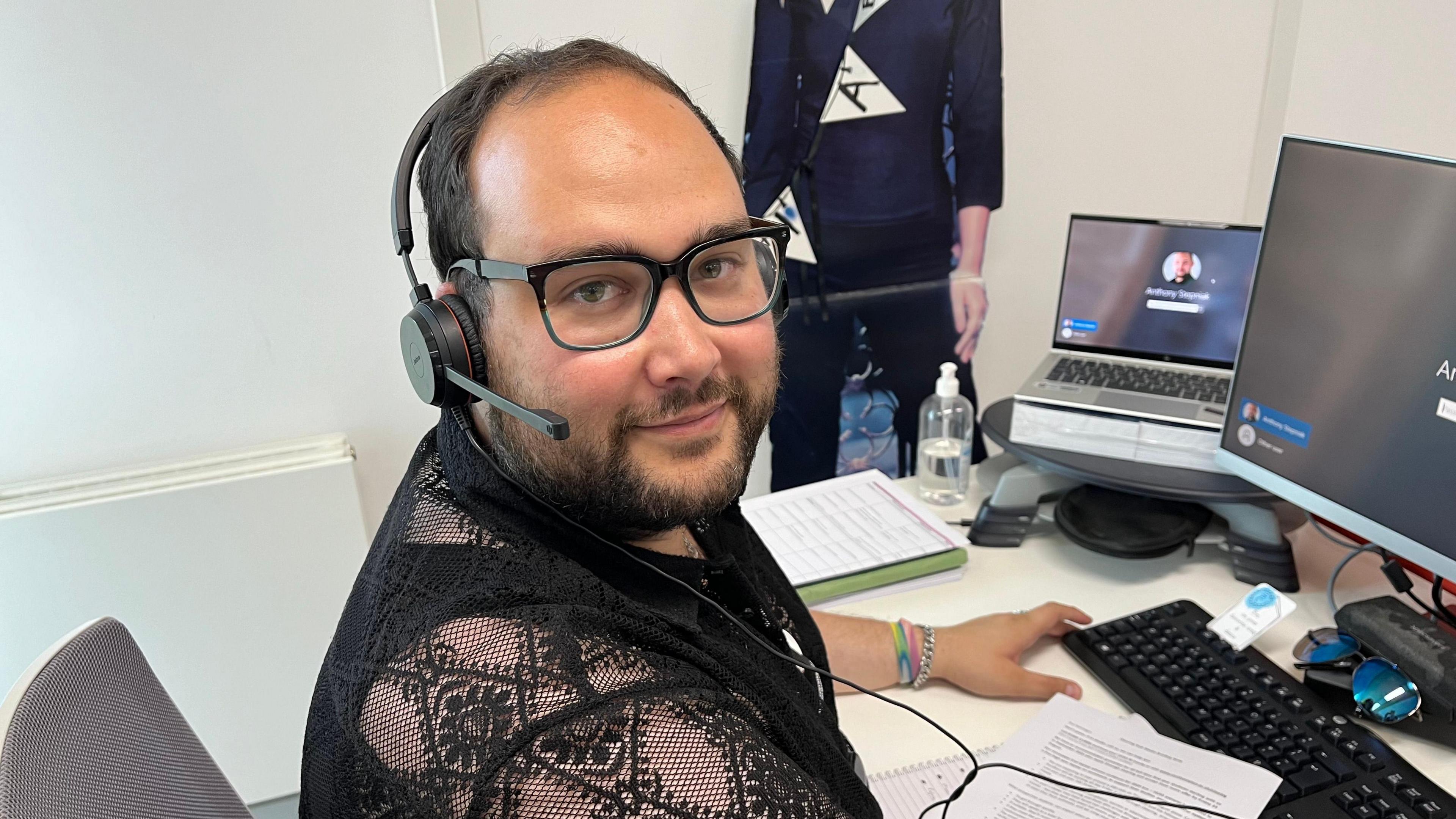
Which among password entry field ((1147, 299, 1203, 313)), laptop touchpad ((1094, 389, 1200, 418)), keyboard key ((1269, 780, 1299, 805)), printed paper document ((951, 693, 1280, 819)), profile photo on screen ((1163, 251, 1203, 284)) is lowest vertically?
printed paper document ((951, 693, 1280, 819))

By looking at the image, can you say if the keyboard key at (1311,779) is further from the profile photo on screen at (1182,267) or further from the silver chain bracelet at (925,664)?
the profile photo on screen at (1182,267)

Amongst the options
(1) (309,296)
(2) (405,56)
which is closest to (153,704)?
(1) (309,296)

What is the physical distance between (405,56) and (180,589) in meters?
1.08

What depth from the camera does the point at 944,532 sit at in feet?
4.22

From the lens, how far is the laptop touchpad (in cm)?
130

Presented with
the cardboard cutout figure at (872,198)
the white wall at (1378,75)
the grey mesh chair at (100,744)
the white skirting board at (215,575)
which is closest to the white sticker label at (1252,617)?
the grey mesh chair at (100,744)

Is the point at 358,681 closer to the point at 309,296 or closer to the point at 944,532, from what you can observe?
the point at 944,532

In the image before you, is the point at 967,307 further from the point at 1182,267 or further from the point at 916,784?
the point at 916,784

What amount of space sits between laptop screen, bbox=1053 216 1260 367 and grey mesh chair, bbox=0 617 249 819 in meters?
1.24

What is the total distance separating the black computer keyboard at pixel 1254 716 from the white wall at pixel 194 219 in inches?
57.9

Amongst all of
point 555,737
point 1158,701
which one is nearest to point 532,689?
point 555,737

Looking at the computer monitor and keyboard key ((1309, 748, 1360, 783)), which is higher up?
the computer monitor

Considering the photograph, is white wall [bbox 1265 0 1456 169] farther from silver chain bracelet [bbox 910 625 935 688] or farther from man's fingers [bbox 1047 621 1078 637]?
silver chain bracelet [bbox 910 625 935 688]

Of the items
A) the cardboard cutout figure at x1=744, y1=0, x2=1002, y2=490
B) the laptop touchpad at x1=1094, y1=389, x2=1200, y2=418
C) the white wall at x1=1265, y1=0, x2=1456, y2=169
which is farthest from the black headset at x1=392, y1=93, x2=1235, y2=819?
the white wall at x1=1265, y1=0, x2=1456, y2=169
